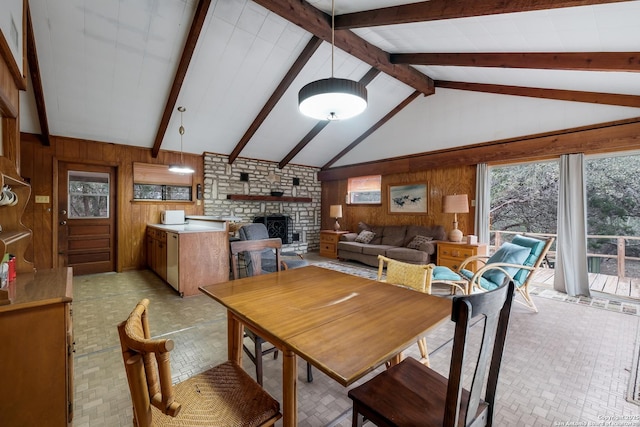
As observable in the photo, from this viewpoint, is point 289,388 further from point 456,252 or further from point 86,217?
point 86,217

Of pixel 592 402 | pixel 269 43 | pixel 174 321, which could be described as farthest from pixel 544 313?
pixel 269 43

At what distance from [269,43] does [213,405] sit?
414 centimetres

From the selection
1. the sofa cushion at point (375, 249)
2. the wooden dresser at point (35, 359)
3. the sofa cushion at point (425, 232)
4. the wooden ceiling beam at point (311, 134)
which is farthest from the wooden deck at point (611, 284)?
the wooden dresser at point (35, 359)

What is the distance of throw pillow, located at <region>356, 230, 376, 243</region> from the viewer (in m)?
6.18

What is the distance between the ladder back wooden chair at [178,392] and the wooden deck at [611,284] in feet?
16.7

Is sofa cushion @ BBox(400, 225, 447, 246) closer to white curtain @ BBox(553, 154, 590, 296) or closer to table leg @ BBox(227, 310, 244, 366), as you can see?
white curtain @ BBox(553, 154, 590, 296)

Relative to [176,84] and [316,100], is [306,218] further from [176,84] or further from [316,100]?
[316,100]

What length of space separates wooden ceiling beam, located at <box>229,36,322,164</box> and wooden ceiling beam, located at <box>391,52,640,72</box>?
1459mm

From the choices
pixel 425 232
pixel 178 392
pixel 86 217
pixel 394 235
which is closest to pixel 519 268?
pixel 425 232

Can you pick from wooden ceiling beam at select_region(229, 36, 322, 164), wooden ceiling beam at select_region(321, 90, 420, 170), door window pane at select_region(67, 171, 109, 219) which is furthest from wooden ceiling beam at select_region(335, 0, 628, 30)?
door window pane at select_region(67, 171, 109, 219)

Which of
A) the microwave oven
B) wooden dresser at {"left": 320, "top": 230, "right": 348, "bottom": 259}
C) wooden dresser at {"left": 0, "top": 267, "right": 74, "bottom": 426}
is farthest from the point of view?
wooden dresser at {"left": 320, "top": 230, "right": 348, "bottom": 259}

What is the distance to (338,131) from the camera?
636 centimetres

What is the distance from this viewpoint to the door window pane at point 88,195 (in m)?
4.92

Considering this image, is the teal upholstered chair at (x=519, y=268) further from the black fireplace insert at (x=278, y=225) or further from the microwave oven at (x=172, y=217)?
the microwave oven at (x=172, y=217)
